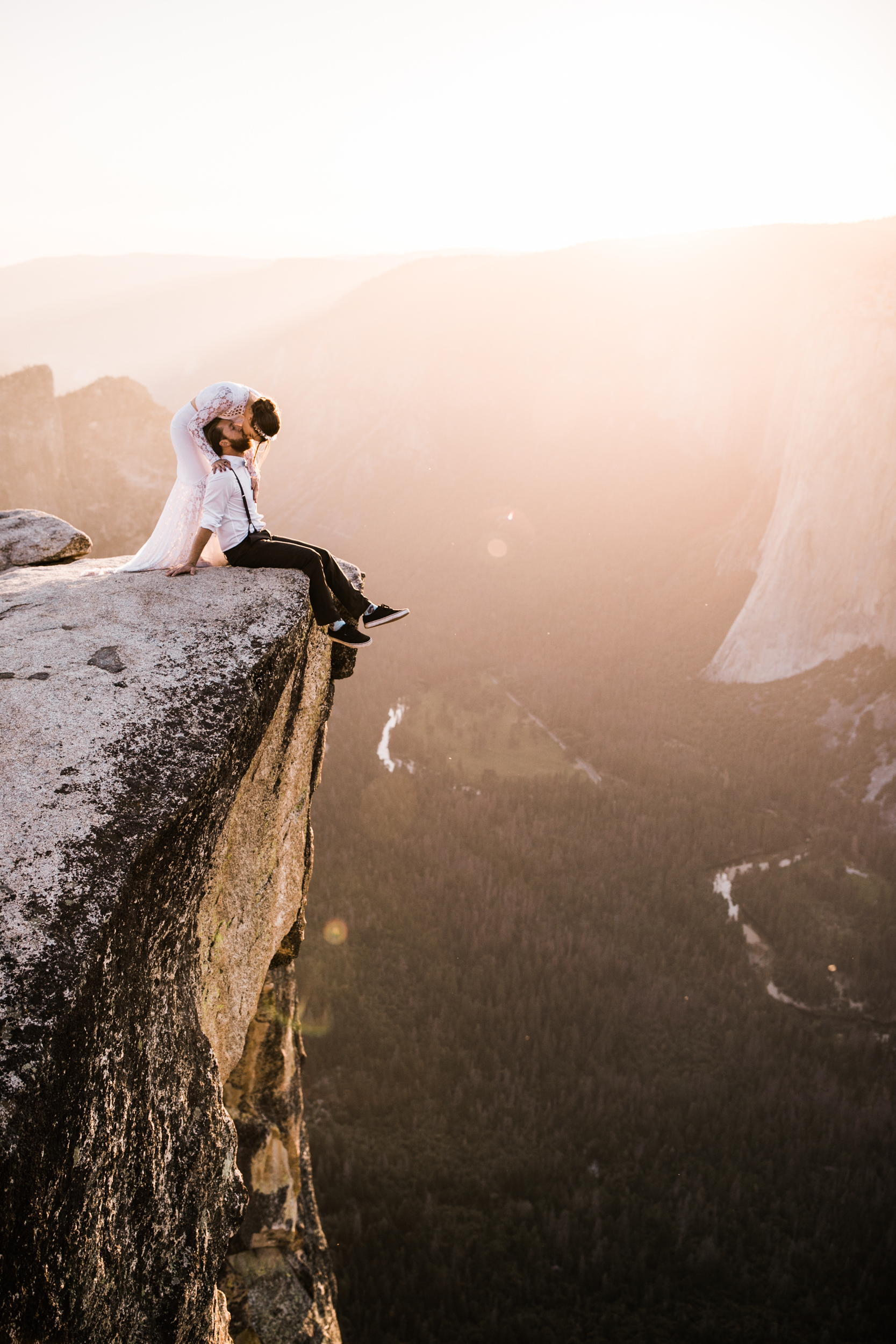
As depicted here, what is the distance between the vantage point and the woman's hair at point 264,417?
17.7 feet

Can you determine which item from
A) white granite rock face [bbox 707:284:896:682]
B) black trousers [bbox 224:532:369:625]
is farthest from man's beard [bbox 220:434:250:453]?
white granite rock face [bbox 707:284:896:682]

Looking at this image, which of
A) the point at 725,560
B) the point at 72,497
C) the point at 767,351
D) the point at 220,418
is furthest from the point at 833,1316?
the point at 767,351

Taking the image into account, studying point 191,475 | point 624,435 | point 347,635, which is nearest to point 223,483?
point 191,475

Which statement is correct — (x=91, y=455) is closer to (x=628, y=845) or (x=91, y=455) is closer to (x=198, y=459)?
(x=628, y=845)

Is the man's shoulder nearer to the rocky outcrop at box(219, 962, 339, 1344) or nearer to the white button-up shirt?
the white button-up shirt

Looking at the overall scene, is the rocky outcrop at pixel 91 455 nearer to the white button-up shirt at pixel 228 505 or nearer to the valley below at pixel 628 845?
the valley below at pixel 628 845

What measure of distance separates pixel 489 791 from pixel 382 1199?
11795 millimetres

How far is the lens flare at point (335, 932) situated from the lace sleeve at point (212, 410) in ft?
38.5

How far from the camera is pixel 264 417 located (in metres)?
5.41

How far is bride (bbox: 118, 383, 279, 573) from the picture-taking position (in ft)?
17.3

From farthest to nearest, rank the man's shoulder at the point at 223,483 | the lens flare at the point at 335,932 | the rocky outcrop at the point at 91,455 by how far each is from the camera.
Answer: the rocky outcrop at the point at 91,455 → the lens flare at the point at 335,932 → the man's shoulder at the point at 223,483

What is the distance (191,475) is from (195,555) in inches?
22.7

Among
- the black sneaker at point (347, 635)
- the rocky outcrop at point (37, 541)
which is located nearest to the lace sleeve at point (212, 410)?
the black sneaker at point (347, 635)

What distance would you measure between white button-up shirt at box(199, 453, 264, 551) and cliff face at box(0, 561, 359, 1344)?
0.31 meters
